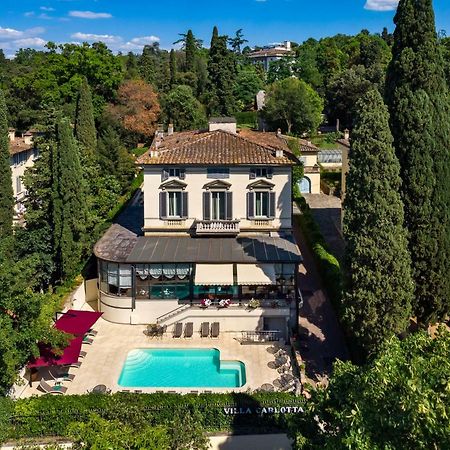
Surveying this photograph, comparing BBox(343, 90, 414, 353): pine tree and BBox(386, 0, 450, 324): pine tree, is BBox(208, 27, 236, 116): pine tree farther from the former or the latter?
BBox(343, 90, 414, 353): pine tree

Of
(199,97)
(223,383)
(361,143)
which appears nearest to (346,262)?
(361,143)

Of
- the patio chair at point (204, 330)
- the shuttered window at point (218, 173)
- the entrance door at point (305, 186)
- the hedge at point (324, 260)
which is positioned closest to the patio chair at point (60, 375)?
the patio chair at point (204, 330)

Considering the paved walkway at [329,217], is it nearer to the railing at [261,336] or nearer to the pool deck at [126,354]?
the railing at [261,336]

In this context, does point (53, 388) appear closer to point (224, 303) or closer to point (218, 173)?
point (224, 303)

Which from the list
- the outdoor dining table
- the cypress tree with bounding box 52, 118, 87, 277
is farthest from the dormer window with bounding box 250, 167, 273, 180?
the outdoor dining table

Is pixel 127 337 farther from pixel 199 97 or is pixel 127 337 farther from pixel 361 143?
pixel 199 97

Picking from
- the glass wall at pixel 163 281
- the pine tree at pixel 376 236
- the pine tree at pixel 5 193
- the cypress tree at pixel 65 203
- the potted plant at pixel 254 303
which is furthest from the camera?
the pine tree at pixel 5 193

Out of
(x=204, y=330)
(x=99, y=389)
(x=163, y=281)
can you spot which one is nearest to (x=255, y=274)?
(x=204, y=330)
